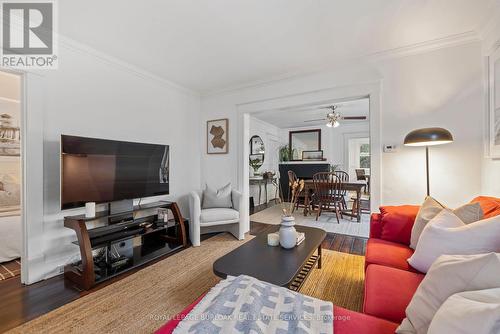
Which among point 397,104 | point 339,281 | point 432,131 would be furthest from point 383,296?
point 397,104

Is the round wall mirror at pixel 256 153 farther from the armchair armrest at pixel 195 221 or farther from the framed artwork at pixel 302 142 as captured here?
the armchair armrest at pixel 195 221

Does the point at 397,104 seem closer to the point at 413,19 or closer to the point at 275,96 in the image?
the point at 413,19

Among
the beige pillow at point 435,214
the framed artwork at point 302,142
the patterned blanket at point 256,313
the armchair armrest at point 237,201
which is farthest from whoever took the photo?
the framed artwork at point 302,142

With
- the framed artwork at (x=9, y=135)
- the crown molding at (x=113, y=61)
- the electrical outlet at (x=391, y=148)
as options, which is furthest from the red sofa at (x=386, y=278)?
the framed artwork at (x=9, y=135)

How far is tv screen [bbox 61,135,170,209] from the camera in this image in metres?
2.21

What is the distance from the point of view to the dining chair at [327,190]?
4.39 m

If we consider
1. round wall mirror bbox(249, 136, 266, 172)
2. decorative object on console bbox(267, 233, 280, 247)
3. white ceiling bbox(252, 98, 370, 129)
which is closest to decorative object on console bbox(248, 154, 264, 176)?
round wall mirror bbox(249, 136, 266, 172)

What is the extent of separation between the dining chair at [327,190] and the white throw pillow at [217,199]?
193 cm

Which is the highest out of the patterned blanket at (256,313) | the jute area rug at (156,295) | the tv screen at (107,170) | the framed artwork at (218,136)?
the framed artwork at (218,136)

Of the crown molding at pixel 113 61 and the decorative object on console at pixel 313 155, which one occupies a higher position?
the crown molding at pixel 113 61

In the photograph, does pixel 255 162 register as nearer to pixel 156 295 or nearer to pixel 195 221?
pixel 195 221

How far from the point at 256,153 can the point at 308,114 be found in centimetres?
172

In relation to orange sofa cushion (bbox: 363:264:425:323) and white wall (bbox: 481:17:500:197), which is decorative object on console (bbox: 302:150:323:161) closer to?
white wall (bbox: 481:17:500:197)

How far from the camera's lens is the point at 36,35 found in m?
2.25
